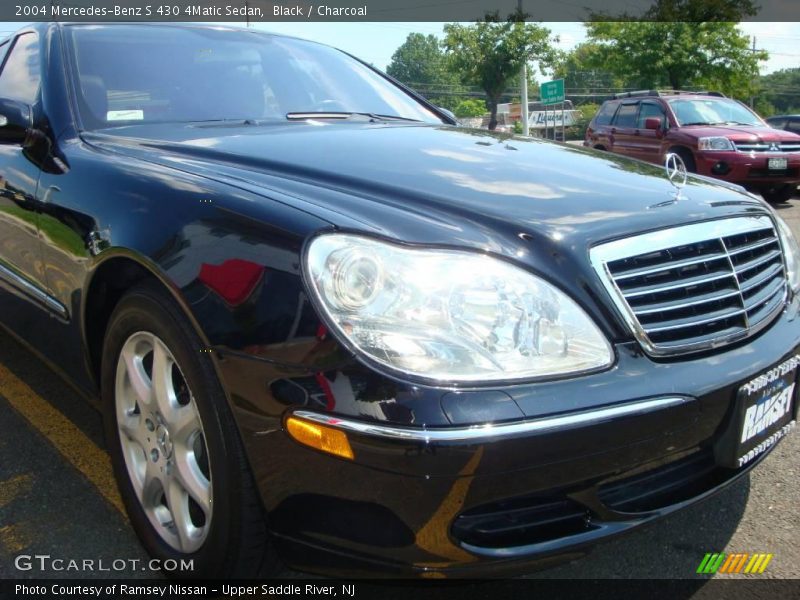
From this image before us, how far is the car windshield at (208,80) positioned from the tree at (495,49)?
23.0m

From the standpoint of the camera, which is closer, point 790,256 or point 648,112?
point 790,256

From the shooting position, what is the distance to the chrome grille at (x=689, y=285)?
1684 mm

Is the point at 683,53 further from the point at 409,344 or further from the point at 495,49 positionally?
the point at 409,344

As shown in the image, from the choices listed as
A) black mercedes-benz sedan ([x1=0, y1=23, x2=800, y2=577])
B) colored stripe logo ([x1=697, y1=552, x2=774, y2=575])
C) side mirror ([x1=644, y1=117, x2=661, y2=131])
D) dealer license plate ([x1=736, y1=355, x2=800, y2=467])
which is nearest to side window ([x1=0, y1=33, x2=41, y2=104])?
black mercedes-benz sedan ([x1=0, y1=23, x2=800, y2=577])

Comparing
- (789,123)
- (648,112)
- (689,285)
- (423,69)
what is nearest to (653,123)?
(648,112)

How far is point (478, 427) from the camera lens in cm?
142

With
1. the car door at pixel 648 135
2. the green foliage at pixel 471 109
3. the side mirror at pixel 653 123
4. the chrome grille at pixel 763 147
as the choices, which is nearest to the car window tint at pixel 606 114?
the car door at pixel 648 135

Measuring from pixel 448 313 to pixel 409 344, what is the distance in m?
0.11

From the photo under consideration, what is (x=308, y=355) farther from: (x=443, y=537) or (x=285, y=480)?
(x=443, y=537)

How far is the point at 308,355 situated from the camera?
4.92ft

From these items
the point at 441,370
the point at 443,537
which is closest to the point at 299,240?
the point at 441,370

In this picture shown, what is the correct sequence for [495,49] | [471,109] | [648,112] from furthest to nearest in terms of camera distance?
[471,109] < [495,49] < [648,112]

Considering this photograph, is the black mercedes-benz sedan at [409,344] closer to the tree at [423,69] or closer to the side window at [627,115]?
the side window at [627,115]

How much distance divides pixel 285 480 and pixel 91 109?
175cm
